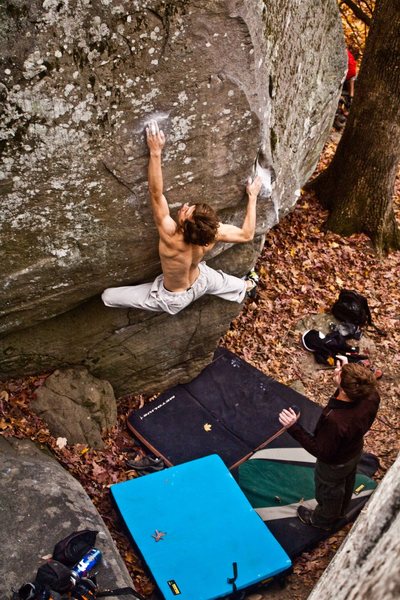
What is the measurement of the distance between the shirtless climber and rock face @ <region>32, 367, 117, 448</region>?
126 centimetres

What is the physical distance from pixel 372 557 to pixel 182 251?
16.9 feet

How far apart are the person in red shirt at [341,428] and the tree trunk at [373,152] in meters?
6.30

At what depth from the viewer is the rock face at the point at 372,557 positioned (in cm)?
207

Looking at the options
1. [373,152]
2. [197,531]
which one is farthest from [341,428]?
[373,152]

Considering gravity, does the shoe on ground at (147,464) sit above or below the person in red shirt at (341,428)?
below

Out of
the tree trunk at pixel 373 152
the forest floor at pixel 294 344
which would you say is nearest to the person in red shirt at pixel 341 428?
the forest floor at pixel 294 344

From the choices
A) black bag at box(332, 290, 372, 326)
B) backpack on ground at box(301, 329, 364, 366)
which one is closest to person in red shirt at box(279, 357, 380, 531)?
backpack on ground at box(301, 329, 364, 366)

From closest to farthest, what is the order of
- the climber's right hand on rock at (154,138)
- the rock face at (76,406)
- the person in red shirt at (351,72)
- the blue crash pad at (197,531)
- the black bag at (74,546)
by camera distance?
the black bag at (74,546)
the climber's right hand on rock at (154,138)
the blue crash pad at (197,531)
the rock face at (76,406)
the person in red shirt at (351,72)

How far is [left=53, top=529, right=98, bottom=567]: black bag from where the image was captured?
6238 mm

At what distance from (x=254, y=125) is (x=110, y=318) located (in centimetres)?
302

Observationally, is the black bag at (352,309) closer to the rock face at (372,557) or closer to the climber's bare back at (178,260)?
the climber's bare back at (178,260)

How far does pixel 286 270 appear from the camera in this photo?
11758mm

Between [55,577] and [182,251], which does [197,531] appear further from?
[182,251]

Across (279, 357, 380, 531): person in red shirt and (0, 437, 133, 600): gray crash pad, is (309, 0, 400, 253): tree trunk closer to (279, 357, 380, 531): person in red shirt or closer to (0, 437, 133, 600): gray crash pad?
(279, 357, 380, 531): person in red shirt
